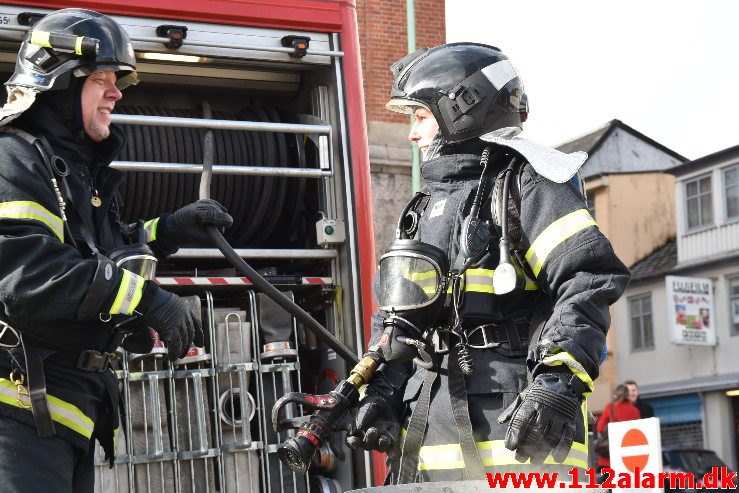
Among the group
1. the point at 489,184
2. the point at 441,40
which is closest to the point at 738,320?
the point at 441,40

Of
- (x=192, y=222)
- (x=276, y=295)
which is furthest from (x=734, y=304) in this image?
(x=192, y=222)

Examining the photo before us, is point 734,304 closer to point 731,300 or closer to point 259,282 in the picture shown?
point 731,300

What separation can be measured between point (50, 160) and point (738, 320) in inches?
1153

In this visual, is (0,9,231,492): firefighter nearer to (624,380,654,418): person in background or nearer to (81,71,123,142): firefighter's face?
(81,71,123,142): firefighter's face

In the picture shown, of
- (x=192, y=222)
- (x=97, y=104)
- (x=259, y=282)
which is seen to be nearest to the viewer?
(x=97, y=104)

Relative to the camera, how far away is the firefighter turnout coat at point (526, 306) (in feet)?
11.1

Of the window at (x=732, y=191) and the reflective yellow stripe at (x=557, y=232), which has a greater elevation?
the window at (x=732, y=191)

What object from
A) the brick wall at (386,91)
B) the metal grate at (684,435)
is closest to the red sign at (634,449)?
the brick wall at (386,91)

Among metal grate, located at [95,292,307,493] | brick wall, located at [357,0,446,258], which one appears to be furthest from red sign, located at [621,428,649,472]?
brick wall, located at [357,0,446,258]

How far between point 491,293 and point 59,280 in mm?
1313

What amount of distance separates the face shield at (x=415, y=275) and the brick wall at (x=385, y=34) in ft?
51.7

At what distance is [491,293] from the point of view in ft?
11.9

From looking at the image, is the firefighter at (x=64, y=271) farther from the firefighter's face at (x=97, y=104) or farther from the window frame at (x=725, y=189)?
the window frame at (x=725, y=189)

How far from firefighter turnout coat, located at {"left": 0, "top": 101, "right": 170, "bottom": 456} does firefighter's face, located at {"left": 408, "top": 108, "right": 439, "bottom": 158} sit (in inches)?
40.6
